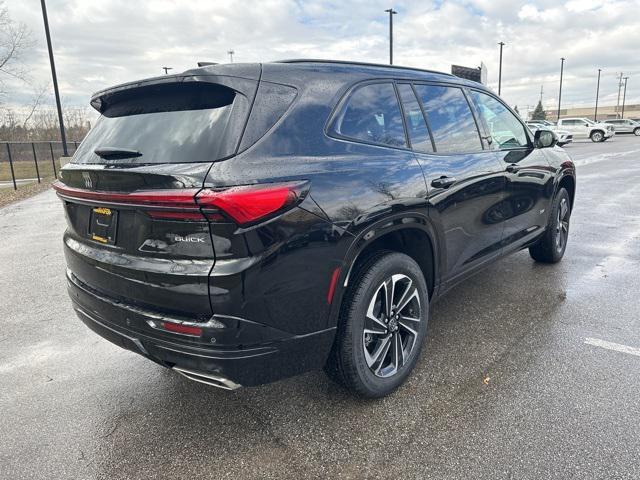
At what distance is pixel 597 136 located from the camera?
117 ft

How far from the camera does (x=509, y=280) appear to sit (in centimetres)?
484

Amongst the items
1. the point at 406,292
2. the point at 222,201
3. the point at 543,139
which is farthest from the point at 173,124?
the point at 543,139

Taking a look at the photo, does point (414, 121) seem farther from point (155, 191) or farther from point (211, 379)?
point (211, 379)

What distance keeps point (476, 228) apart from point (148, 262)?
237 cm

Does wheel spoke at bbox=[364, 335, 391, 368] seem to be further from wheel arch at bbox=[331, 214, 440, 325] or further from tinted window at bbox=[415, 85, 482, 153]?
tinted window at bbox=[415, 85, 482, 153]

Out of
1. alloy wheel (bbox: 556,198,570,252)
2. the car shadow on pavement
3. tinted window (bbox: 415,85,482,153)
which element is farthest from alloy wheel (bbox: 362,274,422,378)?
alloy wheel (bbox: 556,198,570,252)

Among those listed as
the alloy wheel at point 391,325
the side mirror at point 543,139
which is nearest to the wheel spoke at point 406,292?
the alloy wheel at point 391,325

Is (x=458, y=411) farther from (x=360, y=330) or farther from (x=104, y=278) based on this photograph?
(x=104, y=278)

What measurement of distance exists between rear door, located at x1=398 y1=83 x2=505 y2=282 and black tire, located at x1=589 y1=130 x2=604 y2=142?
3772cm

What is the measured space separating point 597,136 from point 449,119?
126 ft

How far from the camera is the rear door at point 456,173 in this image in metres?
3.09

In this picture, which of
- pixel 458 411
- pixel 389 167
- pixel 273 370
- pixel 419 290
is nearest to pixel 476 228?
pixel 419 290

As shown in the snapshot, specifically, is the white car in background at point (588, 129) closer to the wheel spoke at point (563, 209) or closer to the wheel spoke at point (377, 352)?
the wheel spoke at point (563, 209)

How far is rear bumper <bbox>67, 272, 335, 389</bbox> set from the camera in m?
2.11
